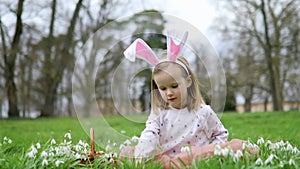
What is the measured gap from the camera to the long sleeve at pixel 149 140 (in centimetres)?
283

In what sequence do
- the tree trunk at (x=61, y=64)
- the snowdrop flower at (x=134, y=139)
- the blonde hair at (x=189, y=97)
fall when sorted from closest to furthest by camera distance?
the blonde hair at (x=189, y=97)
the snowdrop flower at (x=134, y=139)
the tree trunk at (x=61, y=64)

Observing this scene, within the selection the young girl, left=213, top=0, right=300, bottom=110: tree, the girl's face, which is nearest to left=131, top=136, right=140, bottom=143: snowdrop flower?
the young girl

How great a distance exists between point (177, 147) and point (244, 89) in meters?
24.1

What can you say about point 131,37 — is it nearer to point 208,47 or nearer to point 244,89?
point 208,47

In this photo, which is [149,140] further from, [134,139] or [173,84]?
[173,84]

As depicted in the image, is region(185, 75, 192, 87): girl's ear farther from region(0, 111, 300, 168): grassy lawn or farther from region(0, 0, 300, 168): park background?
region(0, 0, 300, 168): park background

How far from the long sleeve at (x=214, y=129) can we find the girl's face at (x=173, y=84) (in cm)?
29

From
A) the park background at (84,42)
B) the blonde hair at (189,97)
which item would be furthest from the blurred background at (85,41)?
the blonde hair at (189,97)

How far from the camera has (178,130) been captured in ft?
9.81

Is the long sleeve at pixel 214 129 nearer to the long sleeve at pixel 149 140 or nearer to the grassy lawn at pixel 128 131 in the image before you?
the long sleeve at pixel 149 140

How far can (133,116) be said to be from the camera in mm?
3293

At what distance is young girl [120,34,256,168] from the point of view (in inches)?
109

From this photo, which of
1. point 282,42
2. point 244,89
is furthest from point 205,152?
point 244,89

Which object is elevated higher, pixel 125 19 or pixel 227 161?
pixel 125 19
